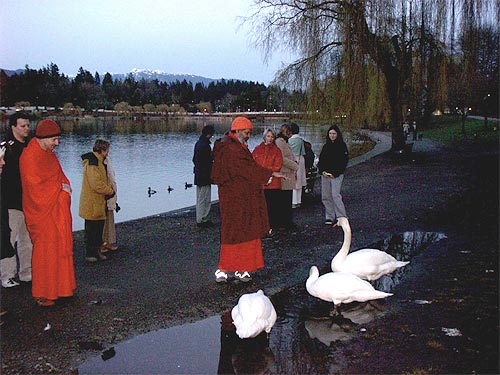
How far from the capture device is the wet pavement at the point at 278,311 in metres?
4.81

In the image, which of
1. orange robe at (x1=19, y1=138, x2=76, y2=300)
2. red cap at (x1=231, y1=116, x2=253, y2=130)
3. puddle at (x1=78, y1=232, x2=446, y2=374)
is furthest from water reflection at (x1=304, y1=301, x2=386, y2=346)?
orange robe at (x1=19, y1=138, x2=76, y2=300)

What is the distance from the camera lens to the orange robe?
604cm

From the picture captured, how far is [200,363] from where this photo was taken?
482 centimetres

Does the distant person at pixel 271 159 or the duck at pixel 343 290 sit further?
the distant person at pixel 271 159

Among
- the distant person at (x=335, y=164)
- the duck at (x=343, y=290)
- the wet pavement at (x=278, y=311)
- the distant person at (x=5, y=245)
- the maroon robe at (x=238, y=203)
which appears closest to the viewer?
the wet pavement at (x=278, y=311)

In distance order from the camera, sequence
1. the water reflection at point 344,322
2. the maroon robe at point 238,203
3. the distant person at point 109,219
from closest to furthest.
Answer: the water reflection at point 344,322
the maroon robe at point 238,203
the distant person at point 109,219

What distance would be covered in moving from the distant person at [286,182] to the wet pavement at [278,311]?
29 cm

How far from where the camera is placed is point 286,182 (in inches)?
392

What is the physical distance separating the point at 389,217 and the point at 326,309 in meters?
5.47

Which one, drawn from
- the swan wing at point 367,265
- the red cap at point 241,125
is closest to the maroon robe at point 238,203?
the red cap at point 241,125

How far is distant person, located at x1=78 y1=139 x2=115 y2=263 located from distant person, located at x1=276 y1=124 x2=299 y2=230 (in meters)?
3.17

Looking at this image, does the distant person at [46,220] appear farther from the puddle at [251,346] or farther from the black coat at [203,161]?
the black coat at [203,161]

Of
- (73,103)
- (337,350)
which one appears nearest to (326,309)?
(337,350)

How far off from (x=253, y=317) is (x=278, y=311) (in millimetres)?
1006
